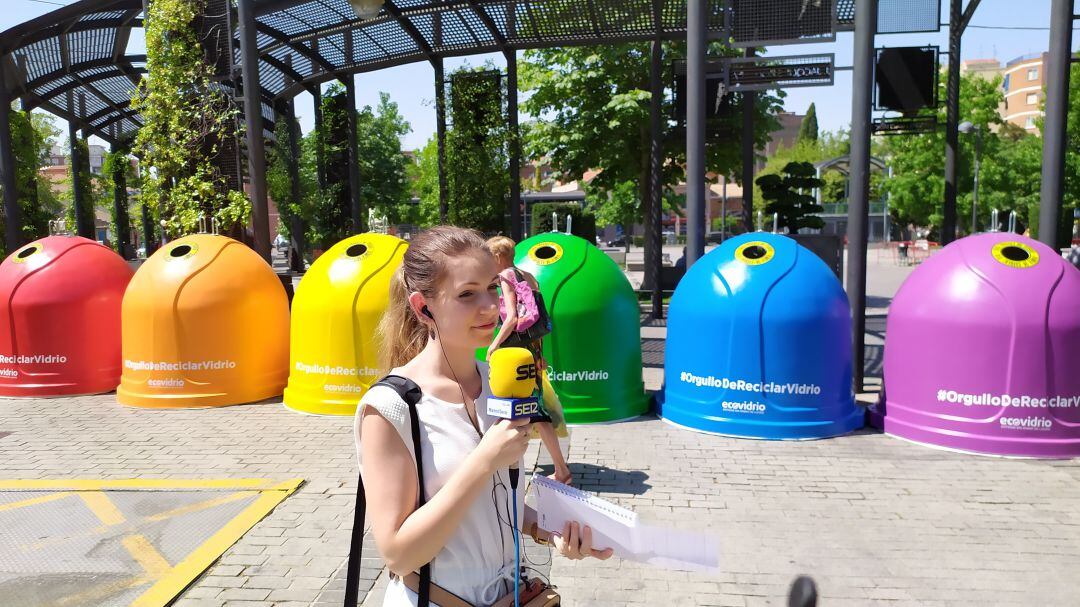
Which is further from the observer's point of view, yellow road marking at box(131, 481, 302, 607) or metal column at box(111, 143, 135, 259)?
metal column at box(111, 143, 135, 259)

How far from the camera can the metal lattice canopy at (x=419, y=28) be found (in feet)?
32.8

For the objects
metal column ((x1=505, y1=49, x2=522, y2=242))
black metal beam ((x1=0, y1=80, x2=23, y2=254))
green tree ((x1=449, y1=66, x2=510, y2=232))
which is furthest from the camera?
green tree ((x1=449, y1=66, x2=510, y2=232))

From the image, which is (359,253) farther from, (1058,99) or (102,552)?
(1058,99)

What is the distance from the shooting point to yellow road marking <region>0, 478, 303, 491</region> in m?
5.28

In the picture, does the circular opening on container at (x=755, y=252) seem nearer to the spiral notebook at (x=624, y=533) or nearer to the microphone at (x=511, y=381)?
the spiral notebook at (x=624, y=533)

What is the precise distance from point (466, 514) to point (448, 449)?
6.6 inches

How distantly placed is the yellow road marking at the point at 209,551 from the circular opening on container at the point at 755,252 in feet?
13.6

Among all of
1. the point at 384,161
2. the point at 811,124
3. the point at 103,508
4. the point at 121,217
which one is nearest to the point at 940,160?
the point at 384,161

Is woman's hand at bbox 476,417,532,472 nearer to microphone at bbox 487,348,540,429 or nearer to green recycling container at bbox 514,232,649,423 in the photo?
microphone at bbox 487,348,540,429

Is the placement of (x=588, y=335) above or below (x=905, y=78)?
below

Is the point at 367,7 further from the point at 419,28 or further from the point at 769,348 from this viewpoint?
the point at 769,348

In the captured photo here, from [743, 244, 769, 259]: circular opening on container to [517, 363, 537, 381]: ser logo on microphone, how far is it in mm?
5368

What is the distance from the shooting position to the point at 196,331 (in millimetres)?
7555

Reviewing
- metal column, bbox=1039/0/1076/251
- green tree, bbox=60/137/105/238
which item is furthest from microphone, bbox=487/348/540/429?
green tree, bbox=60/137/105/238
